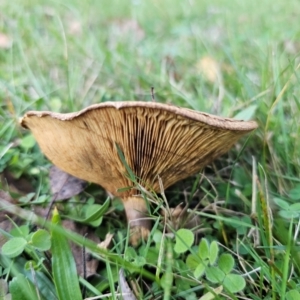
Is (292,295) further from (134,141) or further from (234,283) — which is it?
(134,141)

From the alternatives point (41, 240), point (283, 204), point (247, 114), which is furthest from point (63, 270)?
point (247, 114)

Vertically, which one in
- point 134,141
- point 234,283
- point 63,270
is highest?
point 134,141

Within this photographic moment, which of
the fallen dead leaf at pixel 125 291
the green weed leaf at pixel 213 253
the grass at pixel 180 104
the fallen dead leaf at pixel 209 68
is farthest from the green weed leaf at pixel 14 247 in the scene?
the fallen dead leaf at pixel 209 68

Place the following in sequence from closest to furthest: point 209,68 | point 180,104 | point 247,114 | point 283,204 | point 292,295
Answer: point 292,295, point 283,204, point 247,114, point 180,104, point 209,68

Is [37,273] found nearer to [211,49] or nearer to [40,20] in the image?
[211,49]

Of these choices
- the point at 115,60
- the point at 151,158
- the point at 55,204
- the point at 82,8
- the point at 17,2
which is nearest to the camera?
the point at 151,158

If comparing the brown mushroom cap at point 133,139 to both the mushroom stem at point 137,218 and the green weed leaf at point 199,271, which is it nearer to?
the mushroom stem at point 137,218

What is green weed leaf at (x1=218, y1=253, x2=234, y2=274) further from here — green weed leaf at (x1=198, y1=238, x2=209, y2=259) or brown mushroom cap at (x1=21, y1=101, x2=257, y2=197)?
brown mushroom cap at (x1=21, y1=101, x2=257, y2=197)

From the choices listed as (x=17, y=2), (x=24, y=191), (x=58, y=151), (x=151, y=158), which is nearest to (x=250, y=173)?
(x=151, y=158)
